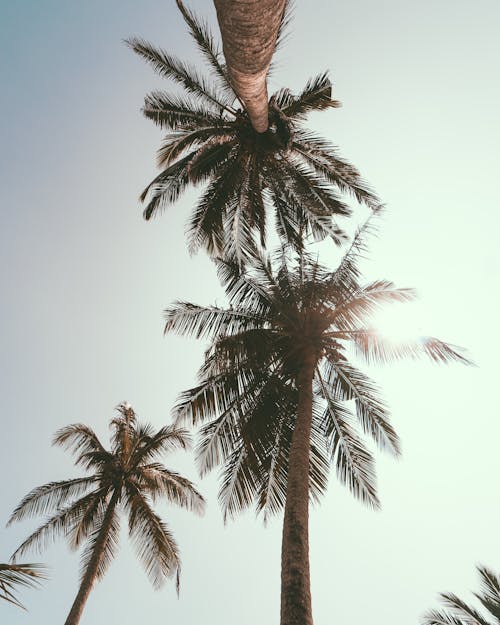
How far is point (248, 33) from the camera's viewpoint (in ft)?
10.1

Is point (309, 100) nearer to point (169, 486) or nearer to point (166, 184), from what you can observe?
point (166, 184)

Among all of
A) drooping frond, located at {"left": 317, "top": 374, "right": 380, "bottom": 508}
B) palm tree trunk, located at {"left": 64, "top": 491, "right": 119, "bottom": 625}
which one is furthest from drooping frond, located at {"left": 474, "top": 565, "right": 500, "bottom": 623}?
palm tree trunk, located at {"left": 64, "top": 491, "right": 119, "bottom": 625}

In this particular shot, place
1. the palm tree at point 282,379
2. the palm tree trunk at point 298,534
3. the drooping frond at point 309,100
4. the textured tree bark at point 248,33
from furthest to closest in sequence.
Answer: the drooping frond at point 309,100, the palm tree at point 282,379, the palm tree trunk at point 298,534, the textured tree bark at point 248,33

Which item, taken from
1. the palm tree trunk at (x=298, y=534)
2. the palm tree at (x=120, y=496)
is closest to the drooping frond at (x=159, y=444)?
the palm tree at (x=120, y=496)

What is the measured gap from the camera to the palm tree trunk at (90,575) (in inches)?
395

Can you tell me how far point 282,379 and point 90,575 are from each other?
24.2ft

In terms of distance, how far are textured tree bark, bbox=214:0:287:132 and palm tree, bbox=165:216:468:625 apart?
5.44 metres

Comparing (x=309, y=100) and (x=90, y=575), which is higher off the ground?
(x=309, y=100)

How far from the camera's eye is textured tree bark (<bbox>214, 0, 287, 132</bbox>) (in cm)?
285

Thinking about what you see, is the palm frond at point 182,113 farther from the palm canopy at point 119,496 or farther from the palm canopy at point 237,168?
the palm canopy at point 119,496

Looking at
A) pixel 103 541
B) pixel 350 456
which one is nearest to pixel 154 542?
pixel 103 541

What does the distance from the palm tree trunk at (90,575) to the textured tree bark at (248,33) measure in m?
11.8

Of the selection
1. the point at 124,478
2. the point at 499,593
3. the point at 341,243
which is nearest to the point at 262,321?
the point at 341,243

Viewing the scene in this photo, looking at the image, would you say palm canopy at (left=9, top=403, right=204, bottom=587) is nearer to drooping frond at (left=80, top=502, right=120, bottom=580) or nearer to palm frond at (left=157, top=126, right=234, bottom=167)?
drooping frond at (left=80, top=502, right=120, bottom=580)
